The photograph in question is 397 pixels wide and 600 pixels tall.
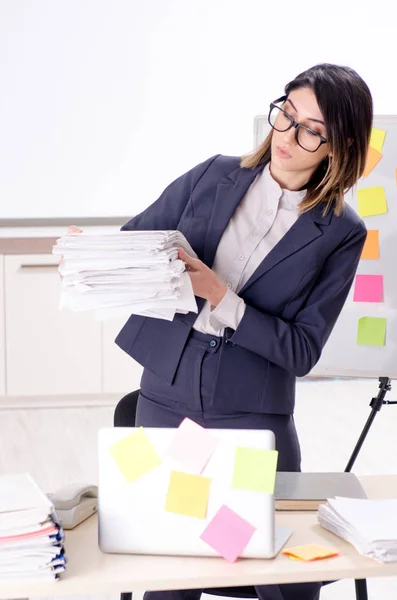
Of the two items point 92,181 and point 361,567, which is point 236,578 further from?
point 92,181

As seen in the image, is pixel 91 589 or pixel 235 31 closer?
pixel 91 589

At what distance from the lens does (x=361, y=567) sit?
1445mm

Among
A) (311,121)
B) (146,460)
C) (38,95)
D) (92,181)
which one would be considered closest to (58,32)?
(38,95)

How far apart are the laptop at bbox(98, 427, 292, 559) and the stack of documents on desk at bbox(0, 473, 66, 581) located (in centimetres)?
9

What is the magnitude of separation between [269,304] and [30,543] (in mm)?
808

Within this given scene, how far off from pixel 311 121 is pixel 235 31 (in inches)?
153

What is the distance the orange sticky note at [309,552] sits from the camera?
1.47 m

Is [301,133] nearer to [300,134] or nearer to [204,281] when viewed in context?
[300,134]

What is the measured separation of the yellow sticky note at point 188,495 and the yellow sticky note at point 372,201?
1.86 m

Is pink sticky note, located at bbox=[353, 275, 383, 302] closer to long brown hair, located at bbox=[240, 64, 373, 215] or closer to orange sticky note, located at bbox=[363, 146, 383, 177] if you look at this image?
orange sticky note, located at bbox=[363, 146, 383, 177]

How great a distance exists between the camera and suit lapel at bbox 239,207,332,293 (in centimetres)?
193

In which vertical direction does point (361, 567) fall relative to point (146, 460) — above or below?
below

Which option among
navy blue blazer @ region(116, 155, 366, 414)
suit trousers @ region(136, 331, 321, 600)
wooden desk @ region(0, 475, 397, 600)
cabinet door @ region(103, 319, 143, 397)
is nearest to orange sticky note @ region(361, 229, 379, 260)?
navy blue blazer @ region(116, 155, 366, 414)

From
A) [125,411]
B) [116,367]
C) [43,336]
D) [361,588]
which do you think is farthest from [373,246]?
[43,336]
